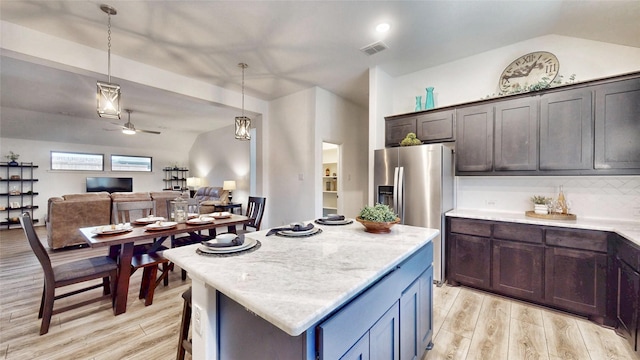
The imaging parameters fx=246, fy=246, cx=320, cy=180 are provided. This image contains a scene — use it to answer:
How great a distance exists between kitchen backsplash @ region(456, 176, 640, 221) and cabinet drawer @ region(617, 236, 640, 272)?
71 centimetres

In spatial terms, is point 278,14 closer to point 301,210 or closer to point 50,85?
point 301,210

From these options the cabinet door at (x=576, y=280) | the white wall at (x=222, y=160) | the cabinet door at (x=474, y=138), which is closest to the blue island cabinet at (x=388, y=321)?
the cabinet door at (x=576, y=280)

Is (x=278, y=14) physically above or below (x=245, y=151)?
above

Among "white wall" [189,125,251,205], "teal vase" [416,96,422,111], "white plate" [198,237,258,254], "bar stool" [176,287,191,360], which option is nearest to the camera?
"white plate" [198,237,258,254]

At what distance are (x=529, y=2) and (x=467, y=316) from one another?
3.01m

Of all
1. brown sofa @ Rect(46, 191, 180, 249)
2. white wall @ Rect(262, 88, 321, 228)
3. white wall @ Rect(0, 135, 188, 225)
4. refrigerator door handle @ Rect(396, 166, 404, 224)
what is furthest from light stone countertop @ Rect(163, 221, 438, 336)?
white wall @ Rect(0, 135, 188, 225)

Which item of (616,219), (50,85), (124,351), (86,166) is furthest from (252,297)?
(86,166)

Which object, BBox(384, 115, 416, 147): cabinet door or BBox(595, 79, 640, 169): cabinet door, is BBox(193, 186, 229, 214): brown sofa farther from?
BBox(595, 79, 640, 169): cabinet door

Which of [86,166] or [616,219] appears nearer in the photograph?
[616,219]

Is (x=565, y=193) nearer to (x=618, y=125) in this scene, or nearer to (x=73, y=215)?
(x=618, y=125)

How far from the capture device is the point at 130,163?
28.1ft

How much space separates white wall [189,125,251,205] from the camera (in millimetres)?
7500

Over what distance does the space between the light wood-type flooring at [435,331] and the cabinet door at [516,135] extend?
149 centimetres

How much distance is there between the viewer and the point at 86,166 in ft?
25.4
